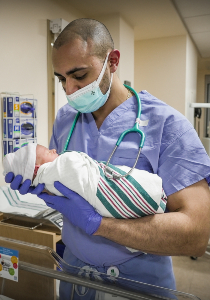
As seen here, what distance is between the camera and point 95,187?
2.68ft

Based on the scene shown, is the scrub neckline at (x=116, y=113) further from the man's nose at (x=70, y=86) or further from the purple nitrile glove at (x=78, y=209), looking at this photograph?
the purple nitrile glove at (x=78, y=209)

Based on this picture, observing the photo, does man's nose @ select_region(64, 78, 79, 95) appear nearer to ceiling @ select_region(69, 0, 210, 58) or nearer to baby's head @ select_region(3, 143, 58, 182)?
baby's head @ select_region(3, 143, 58, 182)

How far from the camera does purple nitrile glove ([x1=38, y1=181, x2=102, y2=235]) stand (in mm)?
806

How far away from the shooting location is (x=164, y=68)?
4.19m

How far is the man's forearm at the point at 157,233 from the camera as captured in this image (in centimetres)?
78

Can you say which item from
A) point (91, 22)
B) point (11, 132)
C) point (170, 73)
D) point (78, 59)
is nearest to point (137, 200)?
point (78, 59)

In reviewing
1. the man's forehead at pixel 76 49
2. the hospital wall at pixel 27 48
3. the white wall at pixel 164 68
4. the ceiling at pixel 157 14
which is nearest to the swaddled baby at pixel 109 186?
the man's forehead at pixel 76 49

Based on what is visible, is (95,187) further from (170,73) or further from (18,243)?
(170,73)

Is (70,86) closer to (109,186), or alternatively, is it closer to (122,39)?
(109,186)

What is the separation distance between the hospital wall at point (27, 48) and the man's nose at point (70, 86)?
1.30 m

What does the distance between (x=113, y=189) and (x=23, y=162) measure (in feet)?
1.07

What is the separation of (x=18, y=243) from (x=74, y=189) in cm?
24

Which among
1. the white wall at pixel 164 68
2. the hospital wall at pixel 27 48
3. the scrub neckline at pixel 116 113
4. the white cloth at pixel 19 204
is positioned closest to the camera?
the scrub neckline at pixel 116 113

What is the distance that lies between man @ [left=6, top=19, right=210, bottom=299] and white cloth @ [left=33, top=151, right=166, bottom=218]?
0.02 meters
